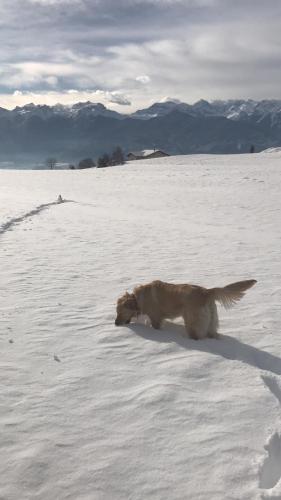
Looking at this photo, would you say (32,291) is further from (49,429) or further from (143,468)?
(143,468)

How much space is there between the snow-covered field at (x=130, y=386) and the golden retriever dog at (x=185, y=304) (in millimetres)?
203

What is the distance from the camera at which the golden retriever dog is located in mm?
6438

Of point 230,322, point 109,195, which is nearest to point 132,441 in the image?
point 230,322

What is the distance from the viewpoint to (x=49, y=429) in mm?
4414

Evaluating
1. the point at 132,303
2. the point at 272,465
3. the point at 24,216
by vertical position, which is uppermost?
the point at 24,216

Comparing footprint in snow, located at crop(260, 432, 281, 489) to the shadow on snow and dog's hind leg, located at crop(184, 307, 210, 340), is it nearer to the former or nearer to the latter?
the shadow on snow

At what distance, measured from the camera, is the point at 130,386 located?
17.3ft

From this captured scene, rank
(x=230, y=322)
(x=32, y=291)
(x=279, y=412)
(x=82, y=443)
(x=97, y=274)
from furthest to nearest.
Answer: (x=97, y=274) < (x=32, y=291) < (x=230, y=322) < (x=279, y=412) < (x=82, y=443)

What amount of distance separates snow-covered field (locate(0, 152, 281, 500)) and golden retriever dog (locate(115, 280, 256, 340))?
0.66ft

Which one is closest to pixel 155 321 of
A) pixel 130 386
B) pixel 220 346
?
pixel 220 346

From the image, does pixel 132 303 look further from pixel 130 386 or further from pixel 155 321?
pixel 130 386

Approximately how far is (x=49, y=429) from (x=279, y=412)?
226cm

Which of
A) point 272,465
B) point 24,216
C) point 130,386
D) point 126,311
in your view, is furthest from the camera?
point 24,216

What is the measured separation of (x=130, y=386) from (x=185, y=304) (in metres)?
1.73
